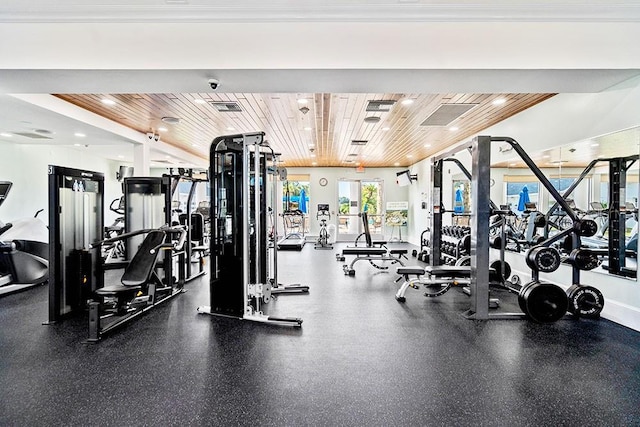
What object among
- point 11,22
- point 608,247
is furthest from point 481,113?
point 11,22

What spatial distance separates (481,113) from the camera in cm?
559

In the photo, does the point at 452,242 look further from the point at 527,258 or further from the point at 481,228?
the point at 481,228

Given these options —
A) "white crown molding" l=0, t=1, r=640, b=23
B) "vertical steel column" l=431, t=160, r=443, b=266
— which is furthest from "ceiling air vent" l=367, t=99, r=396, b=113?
"white crown molding" l=0, t=1, r=640, b=23

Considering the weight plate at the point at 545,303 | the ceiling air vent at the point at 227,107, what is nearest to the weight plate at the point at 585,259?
the weight plate at the point at 545,303

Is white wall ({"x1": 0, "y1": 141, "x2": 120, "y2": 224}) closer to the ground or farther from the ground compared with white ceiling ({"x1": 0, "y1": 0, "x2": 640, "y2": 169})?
closer to the ground

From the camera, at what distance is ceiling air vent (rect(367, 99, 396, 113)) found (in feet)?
16.1

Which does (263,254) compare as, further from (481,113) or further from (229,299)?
(481,113)

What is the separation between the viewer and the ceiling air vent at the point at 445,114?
5154 millimetres

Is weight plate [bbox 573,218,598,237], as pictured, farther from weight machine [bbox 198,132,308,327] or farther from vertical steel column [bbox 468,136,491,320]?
weight machine [bbox 198,132,308,327]

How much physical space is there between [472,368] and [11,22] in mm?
5555

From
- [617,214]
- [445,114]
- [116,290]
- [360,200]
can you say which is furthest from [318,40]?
[360,200]

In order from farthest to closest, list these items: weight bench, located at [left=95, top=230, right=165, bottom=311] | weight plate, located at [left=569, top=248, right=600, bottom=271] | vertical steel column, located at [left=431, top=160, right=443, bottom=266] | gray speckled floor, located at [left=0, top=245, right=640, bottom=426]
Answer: vertical steel column, located at [left=431, top=160, right=443, bottom=266] → weight plate, located at [left=569, top=248, right=600, bottom=271] → weight bench, located at [left=95, top=230, right=165, bottom=311] → gray speckled floor, located at [left=0, top=245, right=640, bottom=426]

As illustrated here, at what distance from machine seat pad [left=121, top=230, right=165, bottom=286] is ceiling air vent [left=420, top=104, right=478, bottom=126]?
15.0ft

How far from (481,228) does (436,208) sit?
4.27ft
